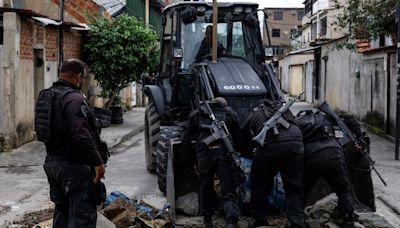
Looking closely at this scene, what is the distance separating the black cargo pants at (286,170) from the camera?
6.12 meters

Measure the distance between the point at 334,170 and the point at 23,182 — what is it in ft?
18.3

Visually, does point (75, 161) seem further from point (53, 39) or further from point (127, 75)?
point (127, 75)

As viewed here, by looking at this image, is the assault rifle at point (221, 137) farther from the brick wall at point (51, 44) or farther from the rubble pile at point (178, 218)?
the brick wall at point (51, 44)

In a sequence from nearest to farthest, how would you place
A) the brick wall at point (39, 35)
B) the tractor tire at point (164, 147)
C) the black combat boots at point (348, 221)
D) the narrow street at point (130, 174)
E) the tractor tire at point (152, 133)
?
the black combat boots at point (348, 221), the tractor tire at point (164, 147), the narrow street at point (130, 174), the tractor tire at point (152, 133), the brick wall at point (39, 35)

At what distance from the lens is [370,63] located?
1778 centimetres

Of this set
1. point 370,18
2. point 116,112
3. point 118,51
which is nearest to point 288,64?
point 116,112

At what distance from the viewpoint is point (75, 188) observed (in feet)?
16.9

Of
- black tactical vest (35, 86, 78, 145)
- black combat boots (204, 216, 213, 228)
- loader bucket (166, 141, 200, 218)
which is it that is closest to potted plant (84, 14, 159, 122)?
loader bucket (166, 141, 200, 218)

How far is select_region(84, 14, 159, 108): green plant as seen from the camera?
17.2 meters

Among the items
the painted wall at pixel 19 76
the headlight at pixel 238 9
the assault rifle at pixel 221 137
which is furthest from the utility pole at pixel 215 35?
the painted wall at pixel 19 76

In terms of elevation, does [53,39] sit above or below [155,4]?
below

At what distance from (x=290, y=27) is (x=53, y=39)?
231 feet

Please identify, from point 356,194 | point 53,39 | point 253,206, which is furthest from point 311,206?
point 53,39

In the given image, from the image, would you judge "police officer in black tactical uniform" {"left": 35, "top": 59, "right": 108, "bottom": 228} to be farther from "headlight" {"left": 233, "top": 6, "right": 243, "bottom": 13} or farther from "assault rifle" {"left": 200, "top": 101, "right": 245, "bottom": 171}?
"headlight" {"left": 233, "top": 6, "right": 243, "bottom": 13}
